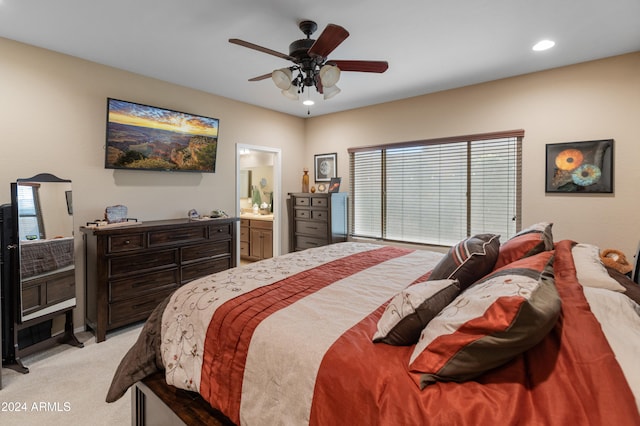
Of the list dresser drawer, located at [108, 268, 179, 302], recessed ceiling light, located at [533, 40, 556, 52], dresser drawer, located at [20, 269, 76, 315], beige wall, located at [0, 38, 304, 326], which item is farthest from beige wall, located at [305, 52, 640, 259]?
dresser drawer, located at [20, 269, 76, 315]

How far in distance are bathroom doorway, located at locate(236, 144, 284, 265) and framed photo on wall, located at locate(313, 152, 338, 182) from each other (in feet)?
2.26

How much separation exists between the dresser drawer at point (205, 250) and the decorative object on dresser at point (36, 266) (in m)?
1.02

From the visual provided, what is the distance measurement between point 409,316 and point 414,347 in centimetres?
11

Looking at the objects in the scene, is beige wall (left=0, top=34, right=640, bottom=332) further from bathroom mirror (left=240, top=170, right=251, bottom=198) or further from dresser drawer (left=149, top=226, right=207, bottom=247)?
bathroom mirror (left=240, top=170, right=251, bottom=198)

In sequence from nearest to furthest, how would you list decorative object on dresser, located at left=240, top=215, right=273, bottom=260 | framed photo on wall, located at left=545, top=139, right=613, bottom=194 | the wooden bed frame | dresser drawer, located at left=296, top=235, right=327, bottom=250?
the wooden bed frame
framed photo on wall, located at left=545, top=139, right=613, bottom=194
dresser drawer, located at left=296, top=235, right=327, bottom=250
decorative object on dresser, located at left=240, top=215, right=273, bottom=260

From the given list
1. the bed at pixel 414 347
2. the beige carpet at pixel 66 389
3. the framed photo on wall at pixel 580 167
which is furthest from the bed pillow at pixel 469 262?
the framed photo on wall at pixel 580 167

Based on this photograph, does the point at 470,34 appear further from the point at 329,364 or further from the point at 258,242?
the point at 258,242

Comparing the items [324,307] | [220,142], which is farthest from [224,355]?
[220,142]

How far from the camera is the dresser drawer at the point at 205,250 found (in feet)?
11.6

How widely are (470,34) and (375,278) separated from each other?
2211mm

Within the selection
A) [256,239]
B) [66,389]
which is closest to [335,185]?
[256,239]

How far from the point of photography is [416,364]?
1.02m

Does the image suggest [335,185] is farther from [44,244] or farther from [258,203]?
[44,244]

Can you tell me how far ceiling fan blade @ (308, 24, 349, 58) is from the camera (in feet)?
6.14
